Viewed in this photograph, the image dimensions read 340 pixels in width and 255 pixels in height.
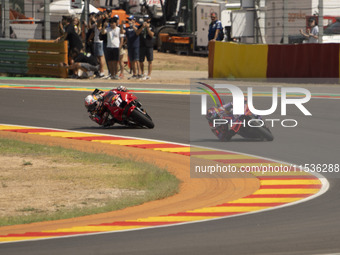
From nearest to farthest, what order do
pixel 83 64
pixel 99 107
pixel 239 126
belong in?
pixel 239 126 → pixel 99 107 → pixel 83 64

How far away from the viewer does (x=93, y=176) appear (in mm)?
11875

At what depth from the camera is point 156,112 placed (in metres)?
18.4

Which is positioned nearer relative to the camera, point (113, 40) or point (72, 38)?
point (113, 40)

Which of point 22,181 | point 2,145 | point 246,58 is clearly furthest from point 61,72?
point 22,181

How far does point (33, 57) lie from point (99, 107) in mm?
10516

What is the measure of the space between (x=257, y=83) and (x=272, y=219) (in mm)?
15293

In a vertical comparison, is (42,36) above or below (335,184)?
above

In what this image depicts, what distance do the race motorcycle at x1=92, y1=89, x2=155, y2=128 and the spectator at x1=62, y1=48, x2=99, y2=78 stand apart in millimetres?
8215

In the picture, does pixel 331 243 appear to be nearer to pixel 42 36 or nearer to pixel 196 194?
pixel 196 194

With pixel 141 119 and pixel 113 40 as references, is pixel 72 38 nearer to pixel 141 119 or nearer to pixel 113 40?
pixel 113 40

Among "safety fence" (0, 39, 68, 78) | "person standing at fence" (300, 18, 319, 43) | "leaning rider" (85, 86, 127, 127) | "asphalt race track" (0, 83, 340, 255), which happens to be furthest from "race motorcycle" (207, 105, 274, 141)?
"safety fence" (0, 39, 68, 78)

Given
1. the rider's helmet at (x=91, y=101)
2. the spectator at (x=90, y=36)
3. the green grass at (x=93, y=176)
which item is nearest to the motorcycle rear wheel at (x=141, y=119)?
the rider's helmet at (x=91, y=101)

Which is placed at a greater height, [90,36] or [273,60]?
[90,36]

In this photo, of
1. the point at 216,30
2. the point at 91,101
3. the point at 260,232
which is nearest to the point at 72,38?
the point at 216,30
